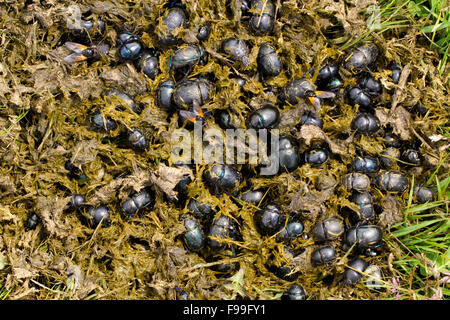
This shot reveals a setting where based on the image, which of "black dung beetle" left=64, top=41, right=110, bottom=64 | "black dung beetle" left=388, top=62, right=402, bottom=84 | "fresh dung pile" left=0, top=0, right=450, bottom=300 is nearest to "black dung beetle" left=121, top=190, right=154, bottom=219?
"fresh dung pile" left=0, top=0, right=450, bottom=300

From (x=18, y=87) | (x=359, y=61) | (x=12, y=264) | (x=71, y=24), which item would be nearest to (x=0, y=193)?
(x=12, y=264)

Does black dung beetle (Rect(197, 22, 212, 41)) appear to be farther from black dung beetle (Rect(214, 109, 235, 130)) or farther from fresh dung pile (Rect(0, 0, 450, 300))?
black dung beetle (Rect(214, 109, 235, 130))

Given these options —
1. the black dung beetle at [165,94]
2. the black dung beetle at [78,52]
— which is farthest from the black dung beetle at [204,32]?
the black dung beetle at [78,52]

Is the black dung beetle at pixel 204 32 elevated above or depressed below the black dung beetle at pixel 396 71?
above

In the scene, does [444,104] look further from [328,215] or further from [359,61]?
[328,215]

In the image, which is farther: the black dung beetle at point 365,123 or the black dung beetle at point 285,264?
the black dung beetle at point 365,123

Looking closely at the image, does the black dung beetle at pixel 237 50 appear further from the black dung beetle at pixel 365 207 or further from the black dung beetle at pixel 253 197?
the black dung beetle at pixel 365 207
